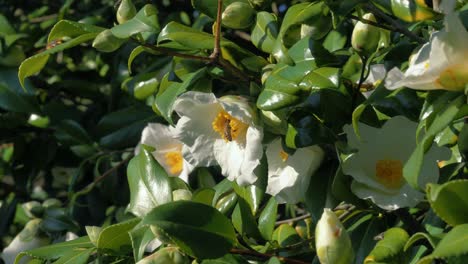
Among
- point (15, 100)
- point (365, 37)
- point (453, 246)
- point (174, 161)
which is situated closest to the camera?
point (453, 246)

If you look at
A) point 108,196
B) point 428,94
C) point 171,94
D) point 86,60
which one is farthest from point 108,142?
point 428,94

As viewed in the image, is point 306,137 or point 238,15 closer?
point 306,137

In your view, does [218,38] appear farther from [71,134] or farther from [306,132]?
[71,134]

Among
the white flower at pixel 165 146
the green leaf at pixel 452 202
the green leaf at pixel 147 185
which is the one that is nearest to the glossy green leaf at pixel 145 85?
the white flower at pixel 165 146

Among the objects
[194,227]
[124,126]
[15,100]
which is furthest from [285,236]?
[15,100]

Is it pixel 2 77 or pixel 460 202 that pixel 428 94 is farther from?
pixel 2 77
